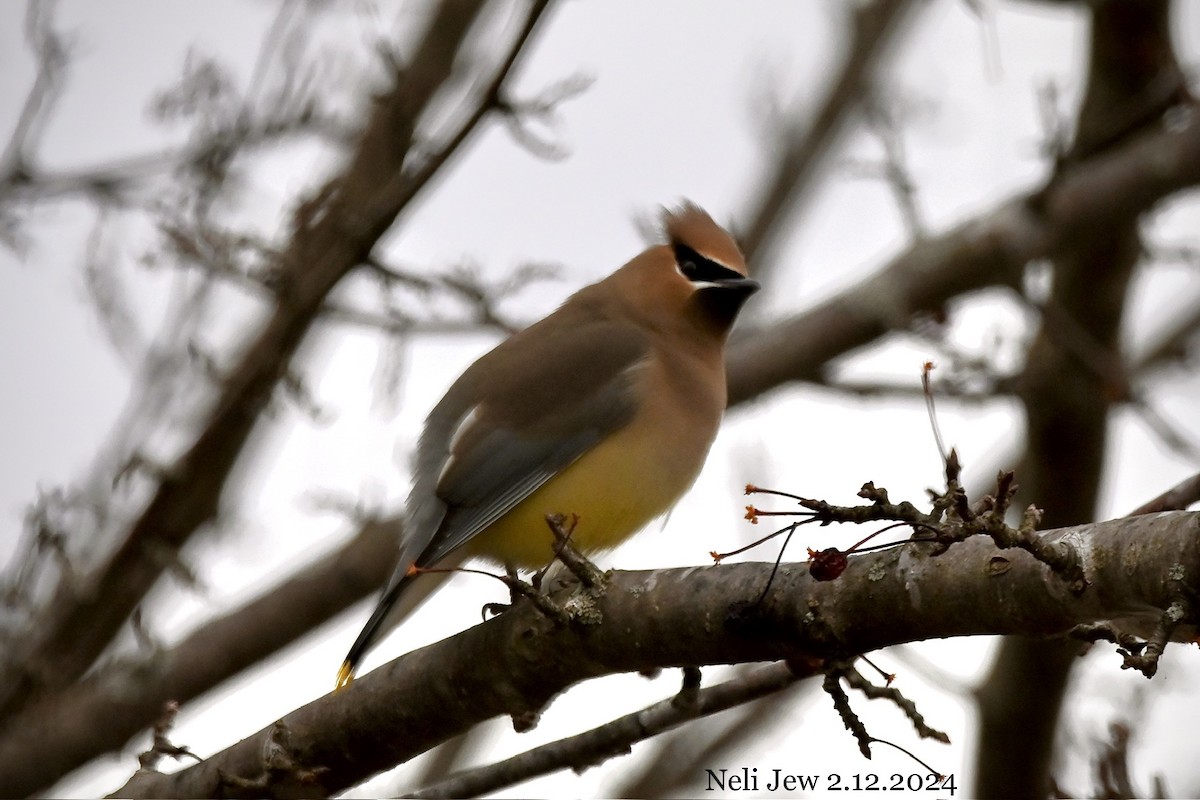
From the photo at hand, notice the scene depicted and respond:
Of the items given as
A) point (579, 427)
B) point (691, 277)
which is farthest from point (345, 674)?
point (691, 277)

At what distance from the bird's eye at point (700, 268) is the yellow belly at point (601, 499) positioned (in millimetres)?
736

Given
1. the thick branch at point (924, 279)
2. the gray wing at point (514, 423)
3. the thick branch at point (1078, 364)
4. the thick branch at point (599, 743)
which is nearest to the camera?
the thick branch at point (599, 743)

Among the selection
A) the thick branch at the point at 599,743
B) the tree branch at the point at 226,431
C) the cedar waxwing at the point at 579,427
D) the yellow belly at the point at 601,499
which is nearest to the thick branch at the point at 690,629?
the thick branch at the point at 599,743

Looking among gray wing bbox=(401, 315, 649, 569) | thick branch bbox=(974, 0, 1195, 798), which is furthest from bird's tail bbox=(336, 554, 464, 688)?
thick branch bbox=(974, 0, 1195, 798)

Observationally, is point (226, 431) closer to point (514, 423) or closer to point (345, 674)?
point (514, 423)

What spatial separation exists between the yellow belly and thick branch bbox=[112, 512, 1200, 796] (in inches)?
42.9

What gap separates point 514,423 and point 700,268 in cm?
94

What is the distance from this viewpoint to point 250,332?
5.58 metres

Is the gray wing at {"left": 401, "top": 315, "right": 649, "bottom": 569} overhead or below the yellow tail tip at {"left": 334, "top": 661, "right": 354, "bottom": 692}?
overhead

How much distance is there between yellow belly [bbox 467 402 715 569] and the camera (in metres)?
4.26

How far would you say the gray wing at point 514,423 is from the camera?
13.7ft

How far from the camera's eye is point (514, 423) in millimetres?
4406

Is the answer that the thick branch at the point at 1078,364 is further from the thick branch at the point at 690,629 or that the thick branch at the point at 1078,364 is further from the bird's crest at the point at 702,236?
the thick branch at the point at 690,629

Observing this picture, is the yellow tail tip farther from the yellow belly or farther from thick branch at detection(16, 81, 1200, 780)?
thick branch at detection(16, 81, 1200, 780)
